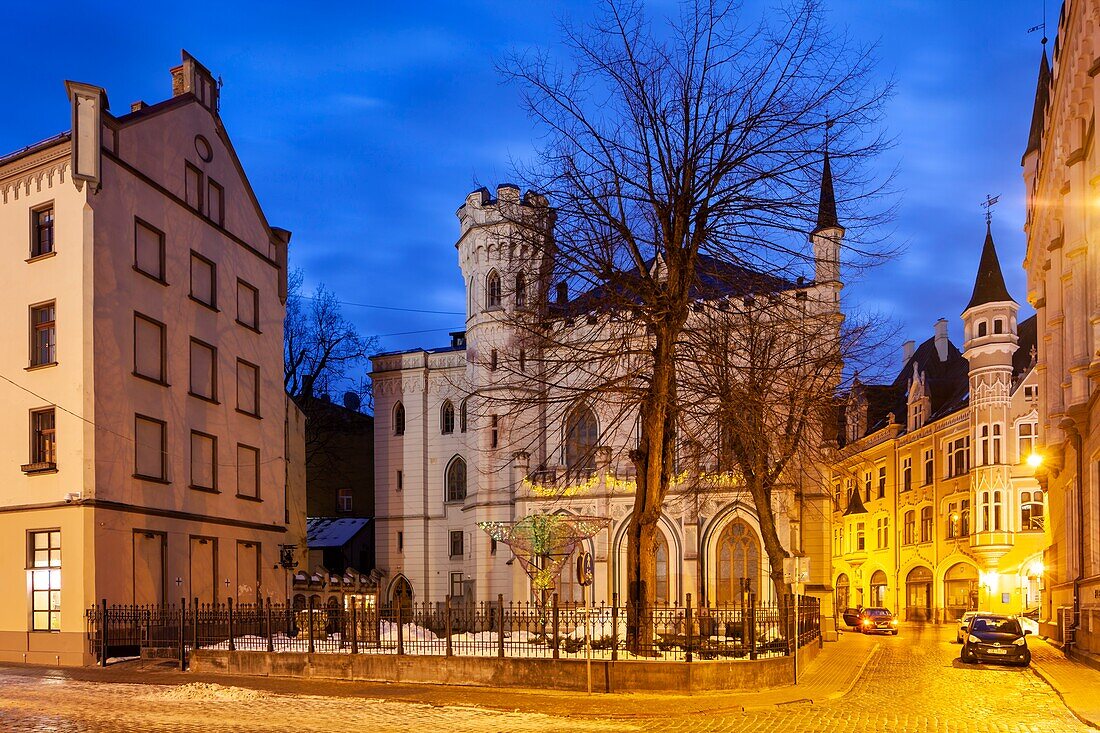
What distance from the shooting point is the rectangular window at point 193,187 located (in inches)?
1278

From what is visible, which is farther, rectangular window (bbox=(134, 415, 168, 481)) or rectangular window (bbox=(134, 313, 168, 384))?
rectangular window (bbox=(134, 313, 168, 384))

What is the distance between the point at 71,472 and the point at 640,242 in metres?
15.6

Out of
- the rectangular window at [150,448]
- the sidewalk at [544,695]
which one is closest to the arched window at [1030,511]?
the sidewalk at [544,695]

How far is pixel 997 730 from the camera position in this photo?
15.1 metres

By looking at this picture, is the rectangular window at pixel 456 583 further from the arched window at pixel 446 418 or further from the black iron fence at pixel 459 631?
the black iron fence at pixel 459 631

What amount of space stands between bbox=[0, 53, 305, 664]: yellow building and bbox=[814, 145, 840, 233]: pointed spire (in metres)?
18.1

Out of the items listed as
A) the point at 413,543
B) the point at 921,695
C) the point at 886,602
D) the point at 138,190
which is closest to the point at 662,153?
the point at 921,695

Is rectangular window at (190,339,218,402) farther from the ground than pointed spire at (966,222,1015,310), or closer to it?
closer to it

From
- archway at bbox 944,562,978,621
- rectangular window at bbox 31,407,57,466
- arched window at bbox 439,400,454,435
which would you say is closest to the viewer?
rectangular window at bbox 31,407,57,466

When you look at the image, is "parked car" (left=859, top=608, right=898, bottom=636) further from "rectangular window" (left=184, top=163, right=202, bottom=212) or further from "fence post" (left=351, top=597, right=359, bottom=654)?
"rectangular window" (left=184, top=163, right=202, bottom=212)

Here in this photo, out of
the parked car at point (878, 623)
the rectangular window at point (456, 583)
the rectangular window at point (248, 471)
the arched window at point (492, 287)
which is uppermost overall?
the arched window at point (492, 287)

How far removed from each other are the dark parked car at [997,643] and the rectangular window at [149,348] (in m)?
22.8

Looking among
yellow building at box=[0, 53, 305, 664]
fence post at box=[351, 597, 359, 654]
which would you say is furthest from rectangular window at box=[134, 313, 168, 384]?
fence post at box=[351, 597, 359, 654]

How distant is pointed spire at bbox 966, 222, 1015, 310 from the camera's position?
54.4 meters
